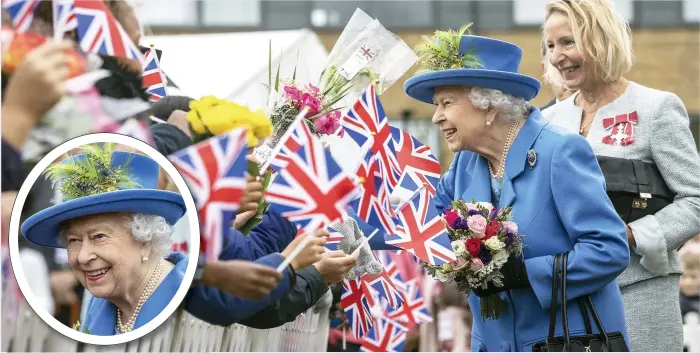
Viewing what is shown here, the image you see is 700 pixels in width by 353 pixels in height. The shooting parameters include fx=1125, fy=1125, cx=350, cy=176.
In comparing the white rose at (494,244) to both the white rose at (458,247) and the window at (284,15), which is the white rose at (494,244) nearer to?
the white rose at (458,247)

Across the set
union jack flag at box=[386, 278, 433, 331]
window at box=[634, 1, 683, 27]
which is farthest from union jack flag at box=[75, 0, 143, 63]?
window at box=[634, 1, 683, 27]

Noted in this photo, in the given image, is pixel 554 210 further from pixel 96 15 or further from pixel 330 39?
pixel 330 39

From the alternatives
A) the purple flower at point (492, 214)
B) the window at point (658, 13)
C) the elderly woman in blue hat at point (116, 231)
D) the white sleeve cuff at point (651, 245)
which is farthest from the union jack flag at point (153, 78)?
the window at point (658, 13)

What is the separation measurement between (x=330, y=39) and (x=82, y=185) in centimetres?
1834

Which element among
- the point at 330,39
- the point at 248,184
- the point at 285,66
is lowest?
the point at 248,184

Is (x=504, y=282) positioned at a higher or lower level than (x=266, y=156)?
lower

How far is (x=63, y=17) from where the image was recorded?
12.8 feet

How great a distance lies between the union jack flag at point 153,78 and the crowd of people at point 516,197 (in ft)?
0.21

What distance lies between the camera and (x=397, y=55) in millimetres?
5262

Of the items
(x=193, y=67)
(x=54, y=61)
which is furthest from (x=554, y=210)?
(x=193, y=67)

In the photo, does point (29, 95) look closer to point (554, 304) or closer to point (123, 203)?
point (123, 203)

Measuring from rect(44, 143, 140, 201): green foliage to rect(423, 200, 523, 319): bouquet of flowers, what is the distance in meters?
1.51

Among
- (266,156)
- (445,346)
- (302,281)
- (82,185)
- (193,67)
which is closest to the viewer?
(82,185)

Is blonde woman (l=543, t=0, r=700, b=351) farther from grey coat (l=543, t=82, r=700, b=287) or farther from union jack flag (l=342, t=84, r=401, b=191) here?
union jack flag (l=342, t=84, r=401, b=191)
